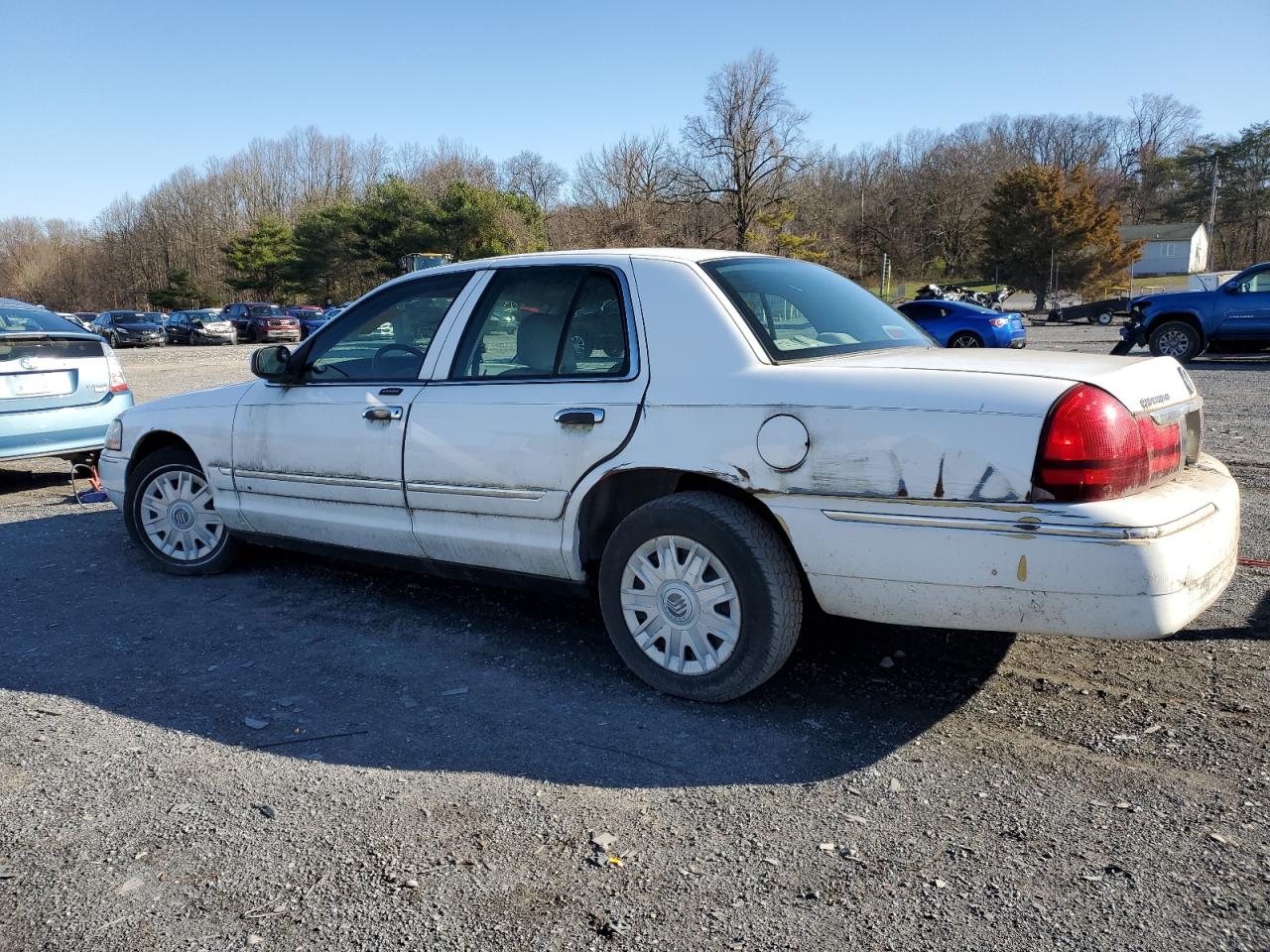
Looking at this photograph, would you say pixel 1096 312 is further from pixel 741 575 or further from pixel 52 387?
pixel 741 575

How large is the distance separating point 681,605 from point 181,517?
3.18 metres

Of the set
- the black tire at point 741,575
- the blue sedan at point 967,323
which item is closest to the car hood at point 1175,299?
the blue sedan at point 967,323

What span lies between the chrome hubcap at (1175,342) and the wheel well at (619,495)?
16730mm

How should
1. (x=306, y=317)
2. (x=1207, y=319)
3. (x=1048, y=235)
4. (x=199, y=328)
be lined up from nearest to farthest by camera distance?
(x=1207, y=319)
(x=199, y=328)
(x=306, y=317)
(x=1048, y=235)

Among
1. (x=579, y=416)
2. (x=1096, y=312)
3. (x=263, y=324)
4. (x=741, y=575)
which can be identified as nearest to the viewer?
(x=741, y=575)

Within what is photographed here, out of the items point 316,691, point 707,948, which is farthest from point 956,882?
point 316,691

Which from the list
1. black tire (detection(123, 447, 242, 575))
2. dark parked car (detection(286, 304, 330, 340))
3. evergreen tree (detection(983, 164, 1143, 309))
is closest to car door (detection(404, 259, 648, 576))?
black tire (detection(123, 447, 242, 575))

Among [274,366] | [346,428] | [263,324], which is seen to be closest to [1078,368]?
[346,428]

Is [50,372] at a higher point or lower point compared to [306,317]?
lower

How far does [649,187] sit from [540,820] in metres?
55.0

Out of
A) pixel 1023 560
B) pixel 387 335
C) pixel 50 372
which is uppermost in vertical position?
pixel 387 335

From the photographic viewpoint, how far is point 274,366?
15.6ft

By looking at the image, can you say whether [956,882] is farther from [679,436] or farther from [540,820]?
[679,436]

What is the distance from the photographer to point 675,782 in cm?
300
